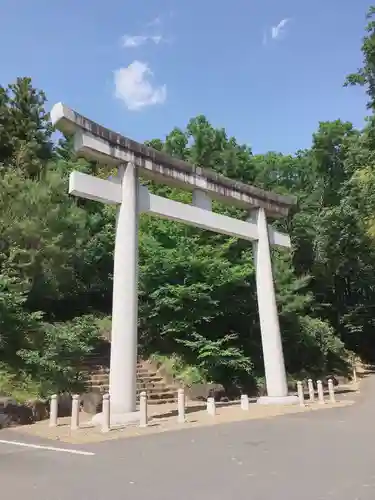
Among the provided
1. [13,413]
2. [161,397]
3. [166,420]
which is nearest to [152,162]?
[166,420]

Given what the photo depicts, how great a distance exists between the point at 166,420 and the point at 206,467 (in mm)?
5682

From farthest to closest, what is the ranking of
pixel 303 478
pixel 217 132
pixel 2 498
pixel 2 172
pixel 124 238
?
pixel 217 132, pixel 2 172, pixel 124 238, pixel 303 478, pixel 2 498

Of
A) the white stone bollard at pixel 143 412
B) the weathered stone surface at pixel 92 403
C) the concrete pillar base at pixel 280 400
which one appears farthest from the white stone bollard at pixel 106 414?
the concrete pillar base at pixel 280 400

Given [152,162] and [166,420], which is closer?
[166,420]

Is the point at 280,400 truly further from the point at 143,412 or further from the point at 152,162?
the point at 152,162

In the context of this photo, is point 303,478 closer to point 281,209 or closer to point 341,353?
point 281,209

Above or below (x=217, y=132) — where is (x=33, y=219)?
below

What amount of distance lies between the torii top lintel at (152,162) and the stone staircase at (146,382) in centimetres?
725

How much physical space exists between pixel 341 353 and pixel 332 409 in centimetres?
1532

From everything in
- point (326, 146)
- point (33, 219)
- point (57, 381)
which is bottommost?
point (57, 381)

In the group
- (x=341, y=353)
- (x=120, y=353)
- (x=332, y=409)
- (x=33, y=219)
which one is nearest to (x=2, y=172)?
(x=33, y=219)

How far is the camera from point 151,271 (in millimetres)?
19844

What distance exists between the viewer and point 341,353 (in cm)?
2809

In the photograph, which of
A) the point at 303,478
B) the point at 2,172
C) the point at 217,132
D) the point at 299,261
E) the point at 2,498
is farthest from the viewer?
the point at 217,132
